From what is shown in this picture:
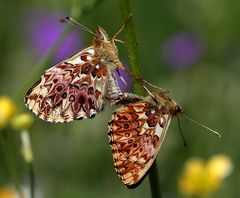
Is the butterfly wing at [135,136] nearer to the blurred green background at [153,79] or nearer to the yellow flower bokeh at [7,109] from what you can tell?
the yellow flower bokeh at [7,109]

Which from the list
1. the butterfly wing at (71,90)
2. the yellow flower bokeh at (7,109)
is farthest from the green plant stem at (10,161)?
the butterfly wing at (71,90)

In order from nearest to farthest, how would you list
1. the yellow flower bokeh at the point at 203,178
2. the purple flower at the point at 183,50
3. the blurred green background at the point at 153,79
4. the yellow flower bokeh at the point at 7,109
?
the yellow flower bokeh at the point at 7,109 → the yellow flower bokeh at the point at 203,178 → the blurred green background at the point at 153,79 → the purple flower at the point at 183,50

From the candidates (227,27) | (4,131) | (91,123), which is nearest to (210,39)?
(227,27)

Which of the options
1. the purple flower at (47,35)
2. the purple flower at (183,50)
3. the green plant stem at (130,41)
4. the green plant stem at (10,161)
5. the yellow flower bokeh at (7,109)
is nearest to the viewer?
the green plant stem at (130,41)

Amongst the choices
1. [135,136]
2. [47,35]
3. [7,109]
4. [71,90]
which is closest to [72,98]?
[71,90]

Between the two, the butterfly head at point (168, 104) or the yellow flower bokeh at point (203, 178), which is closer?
the butterfly head at point (168, 104)

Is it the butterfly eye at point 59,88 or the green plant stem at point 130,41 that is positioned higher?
the green plant stem at point 130,41

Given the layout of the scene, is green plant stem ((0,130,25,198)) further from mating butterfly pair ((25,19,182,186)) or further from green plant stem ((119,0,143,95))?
green plant stem ((119,0,143,95))
